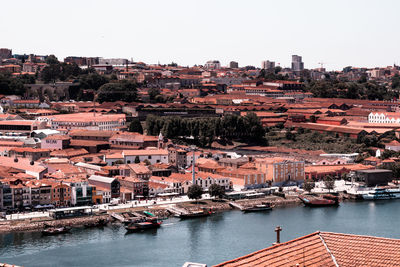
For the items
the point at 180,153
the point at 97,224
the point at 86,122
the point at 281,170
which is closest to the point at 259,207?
the point at 281,170

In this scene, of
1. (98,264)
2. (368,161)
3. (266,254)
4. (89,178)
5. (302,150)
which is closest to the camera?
(266,254)

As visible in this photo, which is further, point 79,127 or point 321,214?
point 79,127

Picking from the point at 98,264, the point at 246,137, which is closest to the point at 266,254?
the point at 98,264

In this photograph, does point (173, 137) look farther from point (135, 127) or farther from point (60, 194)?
point (60, 194)

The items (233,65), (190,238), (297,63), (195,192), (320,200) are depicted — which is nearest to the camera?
(190,238)

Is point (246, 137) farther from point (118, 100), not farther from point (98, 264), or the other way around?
point (98, 264)

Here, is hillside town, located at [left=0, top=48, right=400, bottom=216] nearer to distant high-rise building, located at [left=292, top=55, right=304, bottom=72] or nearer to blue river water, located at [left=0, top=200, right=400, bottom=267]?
blue river water, located at [left=0, top=200, right=400, bottom=267]
